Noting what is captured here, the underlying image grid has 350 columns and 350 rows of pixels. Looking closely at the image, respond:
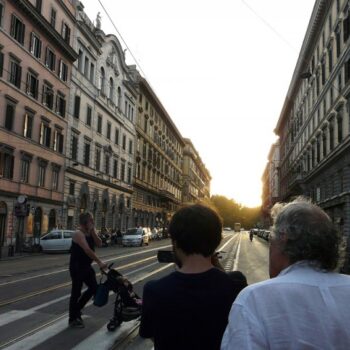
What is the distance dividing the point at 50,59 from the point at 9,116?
8015 mm

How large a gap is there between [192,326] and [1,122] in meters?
29.7

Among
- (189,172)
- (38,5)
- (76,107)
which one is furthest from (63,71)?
(189,172)

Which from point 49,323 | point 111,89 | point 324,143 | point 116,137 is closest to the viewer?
point 49,323

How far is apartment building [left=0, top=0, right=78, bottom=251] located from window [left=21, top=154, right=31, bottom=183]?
0.21 feet

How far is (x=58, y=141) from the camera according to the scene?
38.5 metres

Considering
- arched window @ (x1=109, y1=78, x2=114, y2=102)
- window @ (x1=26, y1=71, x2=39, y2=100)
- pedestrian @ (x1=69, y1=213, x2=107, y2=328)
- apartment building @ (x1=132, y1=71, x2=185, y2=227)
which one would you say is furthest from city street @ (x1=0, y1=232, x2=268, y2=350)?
apartment building @ (x1=132, y1=71, x2=185, y2=227)

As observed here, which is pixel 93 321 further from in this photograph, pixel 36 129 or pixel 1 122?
pixel 36 129

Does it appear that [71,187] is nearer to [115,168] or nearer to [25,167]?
[25,167]

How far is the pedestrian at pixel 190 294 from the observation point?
2.50 m

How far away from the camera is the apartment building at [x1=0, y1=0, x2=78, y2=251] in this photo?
30453 millimetres

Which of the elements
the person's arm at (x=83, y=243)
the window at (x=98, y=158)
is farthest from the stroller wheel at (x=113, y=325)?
the window at (x=98, y=158)

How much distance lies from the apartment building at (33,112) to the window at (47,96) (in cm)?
7

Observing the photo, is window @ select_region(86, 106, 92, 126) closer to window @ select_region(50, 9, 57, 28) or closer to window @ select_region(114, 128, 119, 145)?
window @ select_region(114, 128, 119, 145)

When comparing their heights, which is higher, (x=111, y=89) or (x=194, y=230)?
(x=111, y=89)
